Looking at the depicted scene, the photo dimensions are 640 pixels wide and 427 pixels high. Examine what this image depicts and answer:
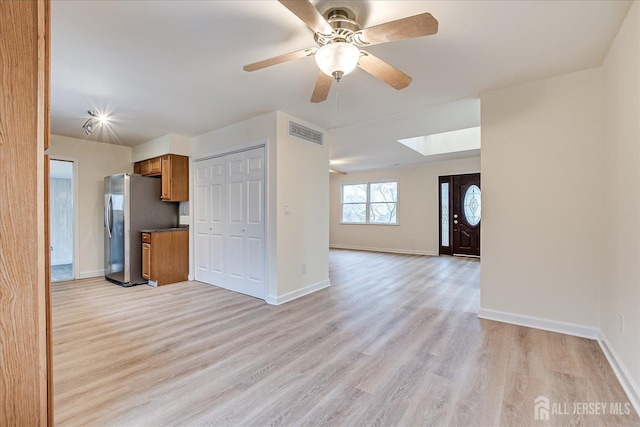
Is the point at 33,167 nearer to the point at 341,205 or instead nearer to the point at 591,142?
the point at 591,142

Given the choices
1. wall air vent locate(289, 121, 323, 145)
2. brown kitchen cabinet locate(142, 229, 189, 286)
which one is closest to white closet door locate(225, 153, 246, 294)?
wall air vent locate(289, 121, 323, 145)

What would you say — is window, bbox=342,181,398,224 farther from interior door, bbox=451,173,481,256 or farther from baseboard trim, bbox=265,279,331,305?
baseboard trim, bbox=265,279,331,305

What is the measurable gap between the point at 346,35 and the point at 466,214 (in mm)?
6392

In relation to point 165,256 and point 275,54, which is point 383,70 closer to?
point 275,54

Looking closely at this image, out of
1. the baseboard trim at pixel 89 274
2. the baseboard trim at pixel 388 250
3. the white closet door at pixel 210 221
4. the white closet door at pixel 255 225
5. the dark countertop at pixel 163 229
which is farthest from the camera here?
the baseboard trim at pixel 388 250

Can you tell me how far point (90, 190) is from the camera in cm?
520

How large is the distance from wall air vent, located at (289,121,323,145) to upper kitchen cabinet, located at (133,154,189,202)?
2.19 m

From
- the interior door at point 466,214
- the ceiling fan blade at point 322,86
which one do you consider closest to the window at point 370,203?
the interior door at point 466,214

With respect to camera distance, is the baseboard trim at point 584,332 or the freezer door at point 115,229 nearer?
the baseboard trim at point 584,332

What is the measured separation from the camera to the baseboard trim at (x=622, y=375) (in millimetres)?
1716

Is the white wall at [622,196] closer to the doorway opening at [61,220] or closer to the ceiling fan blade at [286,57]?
the ceiling fan blade at [286,57]

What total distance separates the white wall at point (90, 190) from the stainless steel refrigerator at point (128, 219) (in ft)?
1.39

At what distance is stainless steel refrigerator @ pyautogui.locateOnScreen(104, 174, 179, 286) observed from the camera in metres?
4.59

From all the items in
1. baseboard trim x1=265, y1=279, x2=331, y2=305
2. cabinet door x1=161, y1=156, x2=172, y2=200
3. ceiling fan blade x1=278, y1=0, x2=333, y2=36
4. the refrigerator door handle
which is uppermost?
ceiling fan blade x1=278, y1=0, x2=333, y2=36
